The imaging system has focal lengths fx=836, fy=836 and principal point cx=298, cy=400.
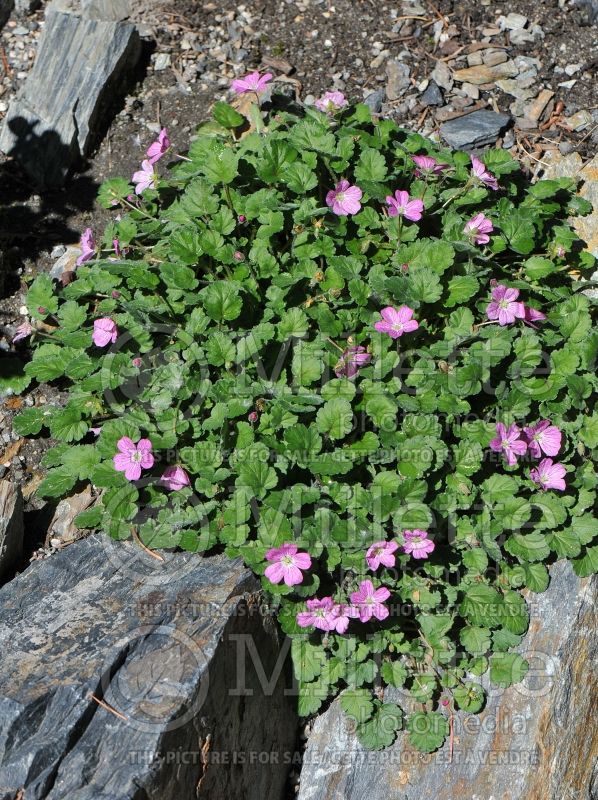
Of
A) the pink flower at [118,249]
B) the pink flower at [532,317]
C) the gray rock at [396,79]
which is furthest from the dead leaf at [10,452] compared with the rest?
the gray rock at [396,79]

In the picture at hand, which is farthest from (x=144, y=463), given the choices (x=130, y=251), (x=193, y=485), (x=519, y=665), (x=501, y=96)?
(x=501, y=96)

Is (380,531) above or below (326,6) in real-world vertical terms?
below

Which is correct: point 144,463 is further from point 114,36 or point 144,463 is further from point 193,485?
point 114,36

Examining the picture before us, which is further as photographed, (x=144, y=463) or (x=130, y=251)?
(x=130, y=251)

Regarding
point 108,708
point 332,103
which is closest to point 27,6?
point 332,103

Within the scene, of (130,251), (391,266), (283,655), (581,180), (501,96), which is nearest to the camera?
(283,655)

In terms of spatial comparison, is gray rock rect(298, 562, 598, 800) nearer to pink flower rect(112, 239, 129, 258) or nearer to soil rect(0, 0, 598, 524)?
pink flower rect(112, 239, 129, 258)

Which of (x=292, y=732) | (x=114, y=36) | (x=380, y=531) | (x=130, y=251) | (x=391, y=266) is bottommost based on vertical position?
(x=292, y=732)
